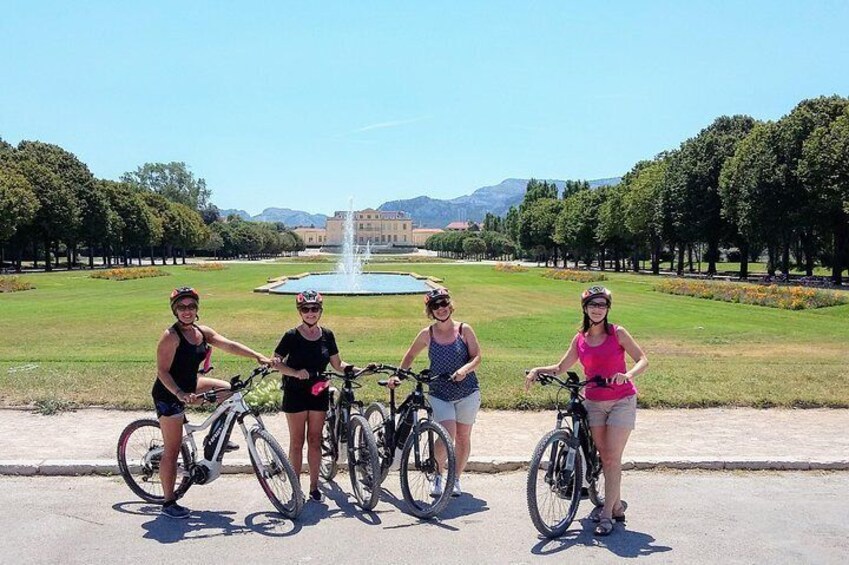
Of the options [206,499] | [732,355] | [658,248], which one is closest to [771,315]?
[732,355]

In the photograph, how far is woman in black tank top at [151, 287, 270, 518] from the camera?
616 cm

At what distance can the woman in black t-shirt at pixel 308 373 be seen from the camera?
258 inches

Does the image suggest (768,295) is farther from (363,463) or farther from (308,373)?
(308,373)

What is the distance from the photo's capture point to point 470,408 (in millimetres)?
6527

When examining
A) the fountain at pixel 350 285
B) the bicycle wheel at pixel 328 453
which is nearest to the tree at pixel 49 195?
the fountain at pixel 350 285

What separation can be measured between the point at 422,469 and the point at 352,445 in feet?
2.51

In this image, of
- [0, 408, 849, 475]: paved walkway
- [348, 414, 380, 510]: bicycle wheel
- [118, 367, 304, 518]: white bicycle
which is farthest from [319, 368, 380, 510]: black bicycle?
[0, 408, 849, 475]: paved walkway

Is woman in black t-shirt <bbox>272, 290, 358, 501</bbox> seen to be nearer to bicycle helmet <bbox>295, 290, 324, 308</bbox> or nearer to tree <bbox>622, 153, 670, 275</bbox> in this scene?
bicycle helmet <bbox>295, 290, 324, 308</bbox>

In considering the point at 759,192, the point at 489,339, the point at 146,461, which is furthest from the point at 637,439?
the point at 759,192

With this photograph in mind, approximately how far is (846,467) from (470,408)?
4199mm

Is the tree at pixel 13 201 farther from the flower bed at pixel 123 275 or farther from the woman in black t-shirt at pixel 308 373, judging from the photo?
the woman in black t-shirt at pixel 308 373

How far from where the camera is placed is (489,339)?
2027cm

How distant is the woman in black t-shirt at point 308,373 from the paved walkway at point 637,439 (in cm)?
112

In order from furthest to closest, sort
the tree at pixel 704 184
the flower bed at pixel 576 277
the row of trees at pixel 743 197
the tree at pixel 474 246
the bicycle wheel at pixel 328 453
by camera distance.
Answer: the tree at pixel 474 246 < the tree at pixel 704 184 < the flower bed at pixel 576 277 < the row of trees at pixel 743 197 < the bicycle wheel at pixel 328 453
